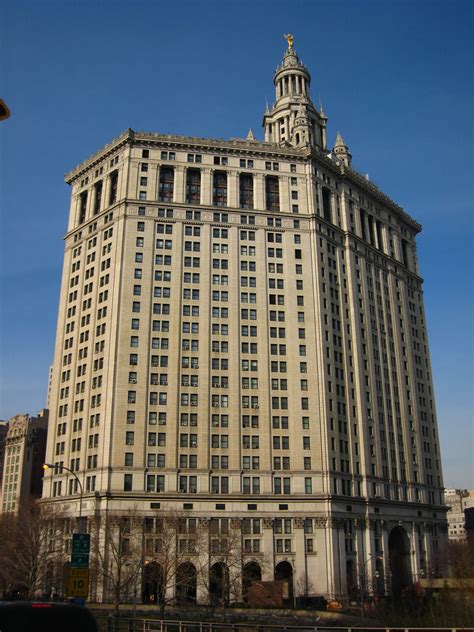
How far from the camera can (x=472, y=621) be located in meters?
49.0

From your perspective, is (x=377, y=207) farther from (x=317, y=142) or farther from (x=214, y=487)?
(x=214, y=487)

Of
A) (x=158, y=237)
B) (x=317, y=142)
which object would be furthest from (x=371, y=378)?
(x=317, y=142)

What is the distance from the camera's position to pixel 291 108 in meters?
142

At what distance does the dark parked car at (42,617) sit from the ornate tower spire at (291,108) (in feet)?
414

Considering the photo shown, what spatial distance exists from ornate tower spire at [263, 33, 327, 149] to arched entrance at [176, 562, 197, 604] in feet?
285

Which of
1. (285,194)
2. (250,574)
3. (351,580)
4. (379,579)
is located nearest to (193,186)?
(285,194)

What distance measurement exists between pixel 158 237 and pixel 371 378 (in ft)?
149

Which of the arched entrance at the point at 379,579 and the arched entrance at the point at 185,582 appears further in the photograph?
the arched entrance at the point at 379,579

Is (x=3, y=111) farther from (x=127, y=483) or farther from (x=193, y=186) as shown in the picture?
(x=193, y=186)

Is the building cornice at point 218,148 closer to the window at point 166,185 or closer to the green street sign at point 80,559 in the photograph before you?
the window at point 166,185

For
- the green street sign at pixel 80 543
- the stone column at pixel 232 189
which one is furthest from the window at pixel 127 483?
the green street sign at pixel 80 543

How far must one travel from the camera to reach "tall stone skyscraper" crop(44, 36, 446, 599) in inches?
3720

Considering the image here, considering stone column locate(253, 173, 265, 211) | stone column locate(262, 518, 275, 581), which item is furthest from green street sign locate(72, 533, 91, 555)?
stone column locate(253, 173, 265, 211)

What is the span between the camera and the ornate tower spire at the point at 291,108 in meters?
140
